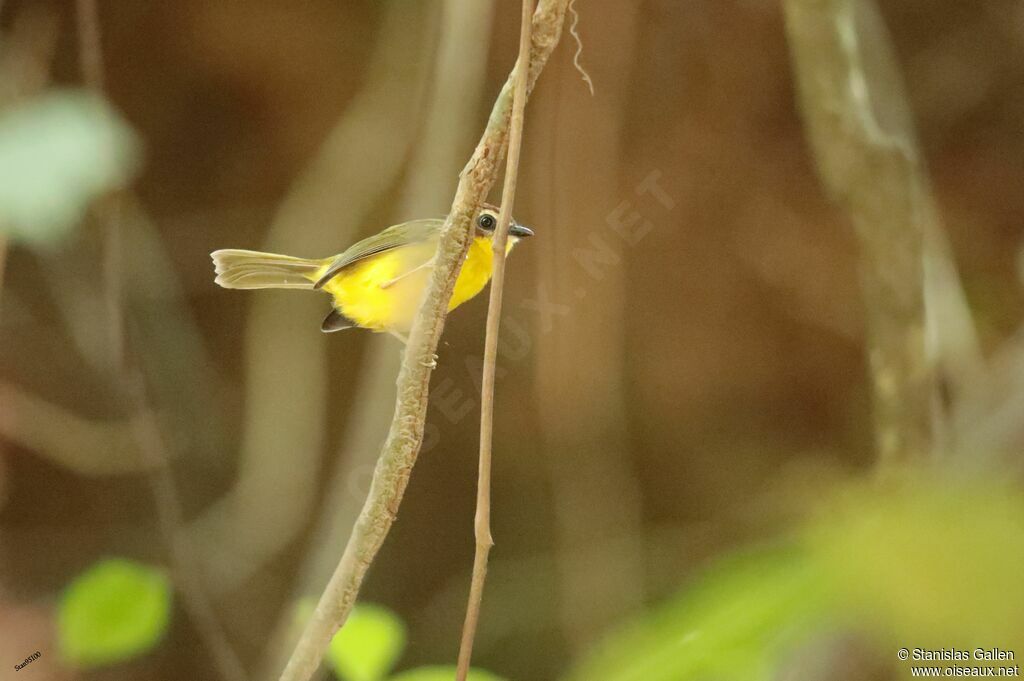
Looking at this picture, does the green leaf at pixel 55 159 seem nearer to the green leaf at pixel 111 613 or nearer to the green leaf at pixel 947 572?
the green leaf at pixel 111 613

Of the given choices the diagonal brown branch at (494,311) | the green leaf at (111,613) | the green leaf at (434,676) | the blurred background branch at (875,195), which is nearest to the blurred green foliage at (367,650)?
the green leaf at (434,676)

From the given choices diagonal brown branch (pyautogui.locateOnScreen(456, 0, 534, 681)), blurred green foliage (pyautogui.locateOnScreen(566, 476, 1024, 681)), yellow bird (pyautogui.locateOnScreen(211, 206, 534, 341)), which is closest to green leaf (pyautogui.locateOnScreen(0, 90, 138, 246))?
yellow bird (pyautogui.locateOnScreen(211, 206, 534, 341))

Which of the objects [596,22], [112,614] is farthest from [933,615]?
[596,22]

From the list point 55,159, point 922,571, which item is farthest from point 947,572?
point 55,159

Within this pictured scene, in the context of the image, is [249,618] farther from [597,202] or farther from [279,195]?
[597,202]

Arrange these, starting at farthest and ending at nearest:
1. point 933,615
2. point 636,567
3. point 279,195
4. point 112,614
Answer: point 636,567, point 279,195, point 112,614, point 933,615

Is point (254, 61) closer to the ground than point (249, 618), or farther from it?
farther from it

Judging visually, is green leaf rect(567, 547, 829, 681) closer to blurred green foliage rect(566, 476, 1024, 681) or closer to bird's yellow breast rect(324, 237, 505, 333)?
blurred green foliage rect(566, 476, 1024, 681)
